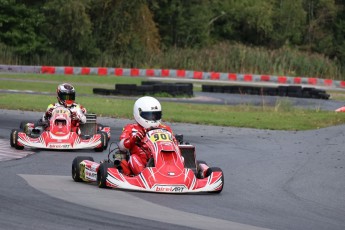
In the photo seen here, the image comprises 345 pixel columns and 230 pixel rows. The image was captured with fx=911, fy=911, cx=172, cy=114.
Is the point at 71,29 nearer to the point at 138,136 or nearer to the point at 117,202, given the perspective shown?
the point at 138,136

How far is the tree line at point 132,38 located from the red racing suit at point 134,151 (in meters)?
33.2

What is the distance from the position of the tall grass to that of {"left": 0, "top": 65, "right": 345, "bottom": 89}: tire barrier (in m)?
2.18

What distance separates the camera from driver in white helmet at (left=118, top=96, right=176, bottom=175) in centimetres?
988

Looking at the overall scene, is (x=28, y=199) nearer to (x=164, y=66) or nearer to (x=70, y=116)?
(x=70, y=116)

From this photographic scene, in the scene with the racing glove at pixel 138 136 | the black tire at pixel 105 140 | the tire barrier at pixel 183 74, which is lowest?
the tire barrier at pixel 183 74

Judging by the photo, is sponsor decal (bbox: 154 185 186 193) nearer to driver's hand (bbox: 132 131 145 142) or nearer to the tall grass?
driver's hand (bbox: 132 131 145 142)

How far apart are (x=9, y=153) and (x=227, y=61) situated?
3200cm

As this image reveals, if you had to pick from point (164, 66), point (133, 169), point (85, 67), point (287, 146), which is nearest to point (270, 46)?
point (164, 66)

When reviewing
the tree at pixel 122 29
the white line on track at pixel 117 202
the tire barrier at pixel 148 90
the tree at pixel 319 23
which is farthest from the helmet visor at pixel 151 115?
the tree at pixel 319 23

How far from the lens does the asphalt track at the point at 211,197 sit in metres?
7.44

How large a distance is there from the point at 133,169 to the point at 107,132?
15.4 feet

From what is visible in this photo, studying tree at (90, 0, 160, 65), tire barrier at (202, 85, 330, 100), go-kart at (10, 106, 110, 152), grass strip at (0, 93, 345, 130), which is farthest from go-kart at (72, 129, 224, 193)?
tree at (90, 0, 160, 65)

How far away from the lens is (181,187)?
9289 mm

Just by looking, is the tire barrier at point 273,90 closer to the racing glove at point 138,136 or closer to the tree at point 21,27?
the tree at point 21,27
